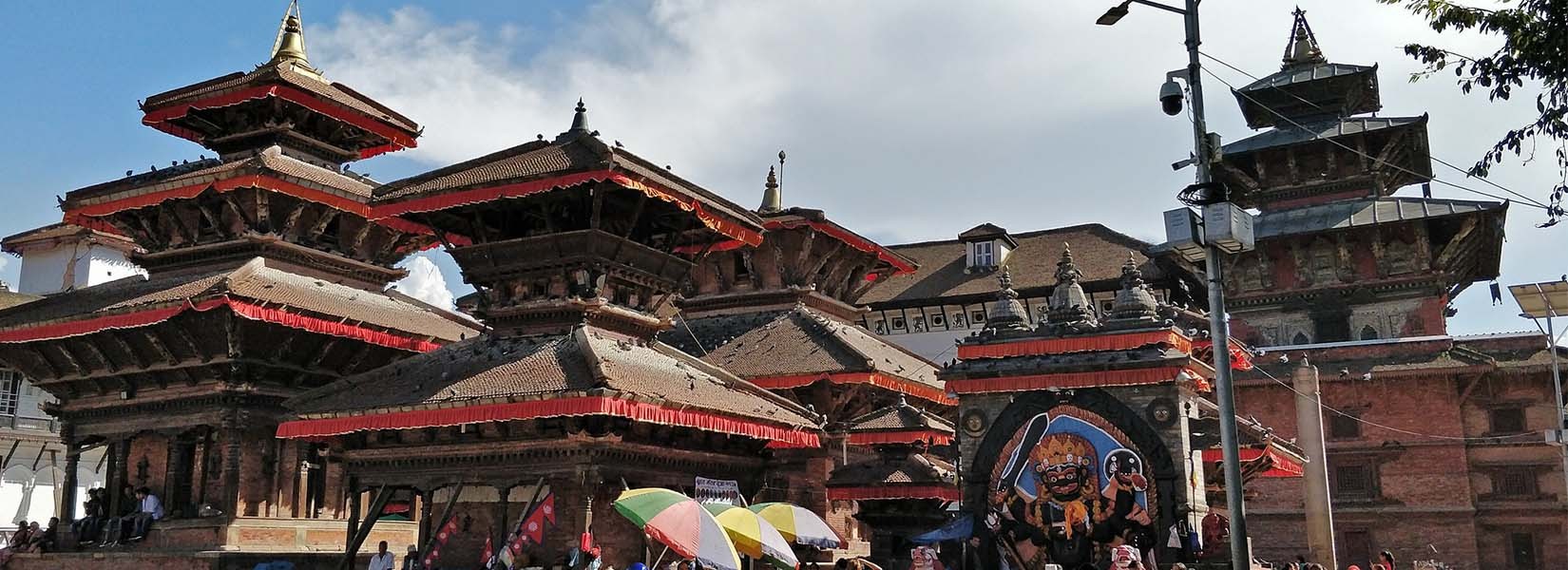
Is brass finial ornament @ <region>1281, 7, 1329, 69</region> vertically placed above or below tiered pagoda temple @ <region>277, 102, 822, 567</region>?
above

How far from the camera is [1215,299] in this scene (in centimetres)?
1394

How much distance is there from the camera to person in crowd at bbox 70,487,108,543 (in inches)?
984

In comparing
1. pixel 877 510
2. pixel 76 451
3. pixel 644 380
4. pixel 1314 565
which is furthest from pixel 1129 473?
pixel 76 451

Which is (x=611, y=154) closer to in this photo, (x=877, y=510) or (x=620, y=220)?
(x=620, y=220)

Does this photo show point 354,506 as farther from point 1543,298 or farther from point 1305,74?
point 1305,74

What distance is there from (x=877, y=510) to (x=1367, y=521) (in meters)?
19.3

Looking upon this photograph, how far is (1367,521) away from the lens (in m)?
35.7

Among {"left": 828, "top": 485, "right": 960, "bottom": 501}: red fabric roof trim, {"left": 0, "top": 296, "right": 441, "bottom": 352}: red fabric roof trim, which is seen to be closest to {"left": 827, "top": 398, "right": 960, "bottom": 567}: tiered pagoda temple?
{"left": 828, "top": 485, "right": 960, "bottom": 501}: red fabric roof trim

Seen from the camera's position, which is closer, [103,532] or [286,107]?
[103,532]

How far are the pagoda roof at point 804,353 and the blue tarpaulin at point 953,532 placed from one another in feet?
19.9

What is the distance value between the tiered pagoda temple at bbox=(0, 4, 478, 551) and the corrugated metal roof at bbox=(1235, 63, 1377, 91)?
32940 mm

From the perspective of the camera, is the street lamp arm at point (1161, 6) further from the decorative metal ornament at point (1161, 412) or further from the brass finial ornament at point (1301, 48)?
the brass finial ornament at point (1301, 48)

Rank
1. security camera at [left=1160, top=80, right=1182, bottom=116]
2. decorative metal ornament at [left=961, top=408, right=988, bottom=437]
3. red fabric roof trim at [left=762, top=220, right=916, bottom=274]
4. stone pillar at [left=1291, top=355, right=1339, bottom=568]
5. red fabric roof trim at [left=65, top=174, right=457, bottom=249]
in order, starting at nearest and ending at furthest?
1. security camera at [left=1160, top=80, right=1182, bottom=116]
2. decorative metal ornament at [left=961, top=408, right=988, bottom=437]
3. stone pillar at [left=1291, top=355, right=1339, bottom=568]
4. red fabric roof trim at [left=65, top=174, right=457, bottom=249]
5. red fabric roof trim at [left=762, top=220, right=916, bottom=274]

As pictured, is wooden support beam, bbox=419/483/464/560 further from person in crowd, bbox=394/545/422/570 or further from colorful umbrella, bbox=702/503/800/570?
colorful umbrella, bbox=702/503/800/570
